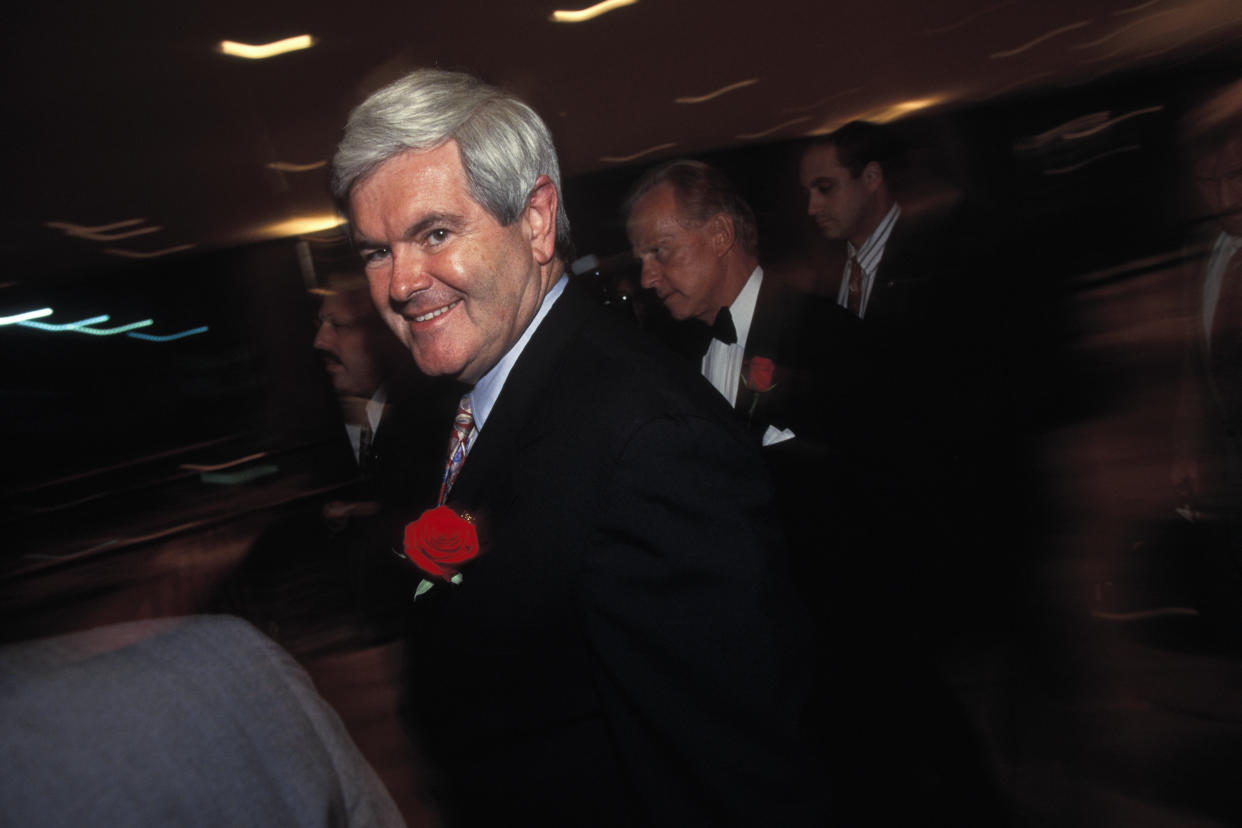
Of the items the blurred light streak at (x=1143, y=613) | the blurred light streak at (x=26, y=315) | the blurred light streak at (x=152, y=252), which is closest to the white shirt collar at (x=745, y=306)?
the blurred light streak at (x=1143, y=613)

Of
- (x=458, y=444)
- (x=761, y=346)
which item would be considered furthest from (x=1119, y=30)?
(x=458, y=444)

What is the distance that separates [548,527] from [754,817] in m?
0.45

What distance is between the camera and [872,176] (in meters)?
2.90

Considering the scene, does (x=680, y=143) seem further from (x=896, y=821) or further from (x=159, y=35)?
(x=896, y=821)

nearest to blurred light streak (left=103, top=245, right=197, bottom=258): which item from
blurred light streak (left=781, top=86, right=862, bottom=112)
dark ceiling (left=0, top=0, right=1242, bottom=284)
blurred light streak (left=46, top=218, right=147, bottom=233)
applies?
dark ceiling (left=0, top=0, right=1242, bottom=284)

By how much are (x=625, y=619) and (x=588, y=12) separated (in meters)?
3.99

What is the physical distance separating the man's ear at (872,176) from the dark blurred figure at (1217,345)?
1.04 meters

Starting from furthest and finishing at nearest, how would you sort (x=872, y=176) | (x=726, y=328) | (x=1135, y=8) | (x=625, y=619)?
(x=1135, y=8) < (x=872, y=176) < (x=726, y=328) < (x=625, y=619)

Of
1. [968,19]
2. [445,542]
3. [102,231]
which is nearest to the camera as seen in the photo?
[445,542]

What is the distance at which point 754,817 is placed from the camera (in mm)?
903

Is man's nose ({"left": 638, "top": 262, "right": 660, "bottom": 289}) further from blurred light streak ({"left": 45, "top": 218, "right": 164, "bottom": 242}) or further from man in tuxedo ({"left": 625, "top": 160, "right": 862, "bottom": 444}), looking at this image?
blurred light streak ({"left": 45, "top": 218, "right": 164, "bottom": 242})

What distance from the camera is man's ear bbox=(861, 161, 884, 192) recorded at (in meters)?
2.90

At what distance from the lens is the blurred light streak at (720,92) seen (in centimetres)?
565

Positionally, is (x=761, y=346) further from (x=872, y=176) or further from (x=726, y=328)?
(x=872, y=176)
